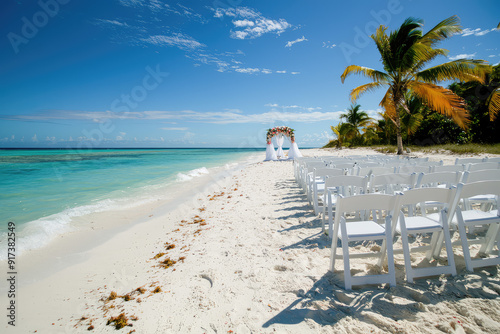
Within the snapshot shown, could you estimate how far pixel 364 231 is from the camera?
2172 millimetres

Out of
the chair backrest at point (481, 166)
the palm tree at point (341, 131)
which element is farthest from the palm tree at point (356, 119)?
the chair backrest at point (481, 166)

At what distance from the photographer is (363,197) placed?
6.62 feet

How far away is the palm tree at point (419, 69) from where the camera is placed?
32.8ft

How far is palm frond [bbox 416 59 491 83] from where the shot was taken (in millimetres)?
9438

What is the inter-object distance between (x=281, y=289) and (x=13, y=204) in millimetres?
8407

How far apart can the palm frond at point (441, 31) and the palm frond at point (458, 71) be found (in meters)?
1.48

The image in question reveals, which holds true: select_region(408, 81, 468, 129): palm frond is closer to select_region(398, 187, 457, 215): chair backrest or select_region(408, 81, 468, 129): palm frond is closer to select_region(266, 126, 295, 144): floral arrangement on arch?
select_region(266, 126, 295, 144): floral arrangement on arch

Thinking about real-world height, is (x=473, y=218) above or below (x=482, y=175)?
below

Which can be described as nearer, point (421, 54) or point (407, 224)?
point (407, 224)

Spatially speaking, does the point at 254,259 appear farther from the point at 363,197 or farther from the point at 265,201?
the point at 265,201

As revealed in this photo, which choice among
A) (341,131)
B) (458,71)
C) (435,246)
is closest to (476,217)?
(435,246)

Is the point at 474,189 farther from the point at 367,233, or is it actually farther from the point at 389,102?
the point at 389,102

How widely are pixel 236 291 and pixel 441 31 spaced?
14.7m

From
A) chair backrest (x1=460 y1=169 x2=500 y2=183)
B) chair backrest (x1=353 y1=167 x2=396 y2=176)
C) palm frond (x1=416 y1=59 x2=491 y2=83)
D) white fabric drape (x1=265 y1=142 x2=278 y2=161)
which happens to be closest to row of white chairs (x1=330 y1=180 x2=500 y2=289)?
chair backrest (x1=460 y1=169 x2=500 y2=183)
